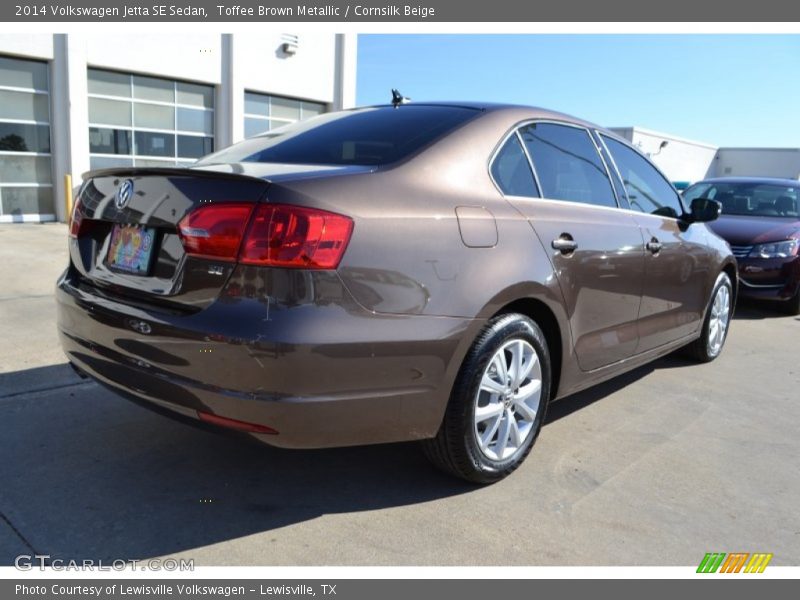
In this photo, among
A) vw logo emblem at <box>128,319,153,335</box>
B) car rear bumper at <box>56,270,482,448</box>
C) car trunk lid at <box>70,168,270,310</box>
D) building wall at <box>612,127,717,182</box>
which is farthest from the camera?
building wall at <box>612,127,717,182</box>

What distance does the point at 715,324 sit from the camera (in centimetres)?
537

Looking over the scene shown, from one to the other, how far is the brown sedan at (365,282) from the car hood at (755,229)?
15.2ft

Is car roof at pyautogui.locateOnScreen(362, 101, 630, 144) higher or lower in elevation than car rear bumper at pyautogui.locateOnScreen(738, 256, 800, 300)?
higher

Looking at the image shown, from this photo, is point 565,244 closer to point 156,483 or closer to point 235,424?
point 235,424

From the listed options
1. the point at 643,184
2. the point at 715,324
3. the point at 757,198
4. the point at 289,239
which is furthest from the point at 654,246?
the point at 757,198

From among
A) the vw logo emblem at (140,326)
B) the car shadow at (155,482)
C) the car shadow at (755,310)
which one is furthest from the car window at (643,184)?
the car shadow at (755,310)

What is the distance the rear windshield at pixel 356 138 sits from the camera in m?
2.89

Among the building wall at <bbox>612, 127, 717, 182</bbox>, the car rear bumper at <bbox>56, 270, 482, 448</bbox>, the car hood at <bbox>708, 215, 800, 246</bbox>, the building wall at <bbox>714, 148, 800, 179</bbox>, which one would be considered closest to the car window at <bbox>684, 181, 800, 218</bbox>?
the car hood at <bbox>708, 215, 800, 246</bbox>

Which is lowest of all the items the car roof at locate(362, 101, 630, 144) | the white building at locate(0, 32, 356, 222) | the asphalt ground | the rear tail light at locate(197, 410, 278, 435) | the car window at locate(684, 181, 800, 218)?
the asphalt ground

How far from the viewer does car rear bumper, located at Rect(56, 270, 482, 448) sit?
226cm

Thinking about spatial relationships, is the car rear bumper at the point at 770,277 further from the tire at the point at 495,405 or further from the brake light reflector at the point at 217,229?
the brake light reflector at the point at 217,229

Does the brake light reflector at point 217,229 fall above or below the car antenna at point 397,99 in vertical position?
below

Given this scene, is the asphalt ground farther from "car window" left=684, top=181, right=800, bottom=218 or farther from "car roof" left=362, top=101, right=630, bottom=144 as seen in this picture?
"car window" left=684, top=181, right=800, bottom=218

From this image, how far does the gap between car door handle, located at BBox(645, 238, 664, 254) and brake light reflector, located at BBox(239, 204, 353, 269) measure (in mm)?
2368
